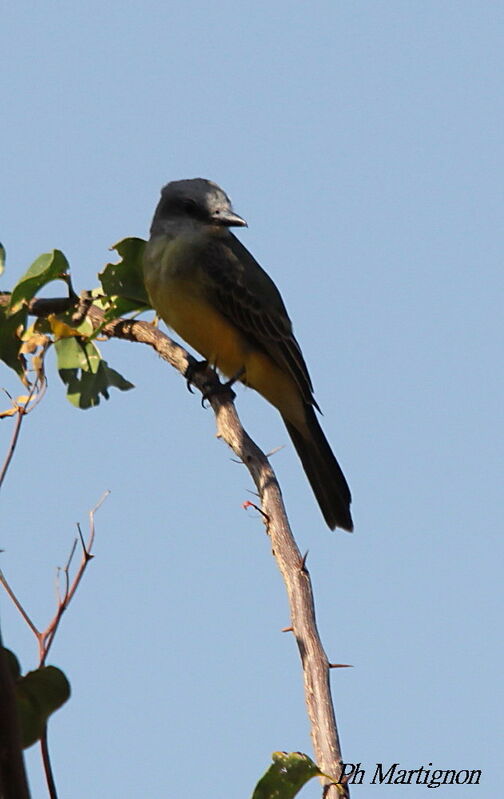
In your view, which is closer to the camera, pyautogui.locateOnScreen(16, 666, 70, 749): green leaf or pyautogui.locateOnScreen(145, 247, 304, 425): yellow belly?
pyautogui.locateOnScreen(16, 666, 70, 749): green leaf

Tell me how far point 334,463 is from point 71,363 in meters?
2.29

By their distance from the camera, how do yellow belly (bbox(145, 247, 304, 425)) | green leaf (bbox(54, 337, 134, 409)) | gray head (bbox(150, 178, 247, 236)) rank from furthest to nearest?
gray head (bbox(150, 178, 247, 236))
yellow belly (bbox(145, 247, 304, 425))
green leaf (bbox(54, 337, 134, 409))

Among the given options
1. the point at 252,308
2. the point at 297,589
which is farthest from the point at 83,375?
the point at 252,308

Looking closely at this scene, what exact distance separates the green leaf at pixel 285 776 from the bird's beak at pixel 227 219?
4383mm

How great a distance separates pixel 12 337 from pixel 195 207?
3.15 metres

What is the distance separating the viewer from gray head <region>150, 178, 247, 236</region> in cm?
608

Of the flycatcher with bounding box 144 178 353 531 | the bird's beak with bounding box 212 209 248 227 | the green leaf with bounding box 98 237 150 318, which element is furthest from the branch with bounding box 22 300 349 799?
the bird's beak with bounding box 212 209 248 227

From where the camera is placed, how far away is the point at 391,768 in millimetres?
2176

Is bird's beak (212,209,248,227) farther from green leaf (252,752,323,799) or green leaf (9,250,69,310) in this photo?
green leaf (252,752,323,799)

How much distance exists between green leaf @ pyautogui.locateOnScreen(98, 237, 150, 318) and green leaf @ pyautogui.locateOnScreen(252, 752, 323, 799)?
2.63 m

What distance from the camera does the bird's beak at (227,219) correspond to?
598 cm

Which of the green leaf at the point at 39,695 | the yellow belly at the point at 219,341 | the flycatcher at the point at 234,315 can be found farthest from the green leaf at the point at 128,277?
the green leaf at the point at 39,695

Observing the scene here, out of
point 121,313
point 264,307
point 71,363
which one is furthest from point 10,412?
point 264,307

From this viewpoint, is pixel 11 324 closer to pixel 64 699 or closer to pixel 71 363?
pixel 71 363
